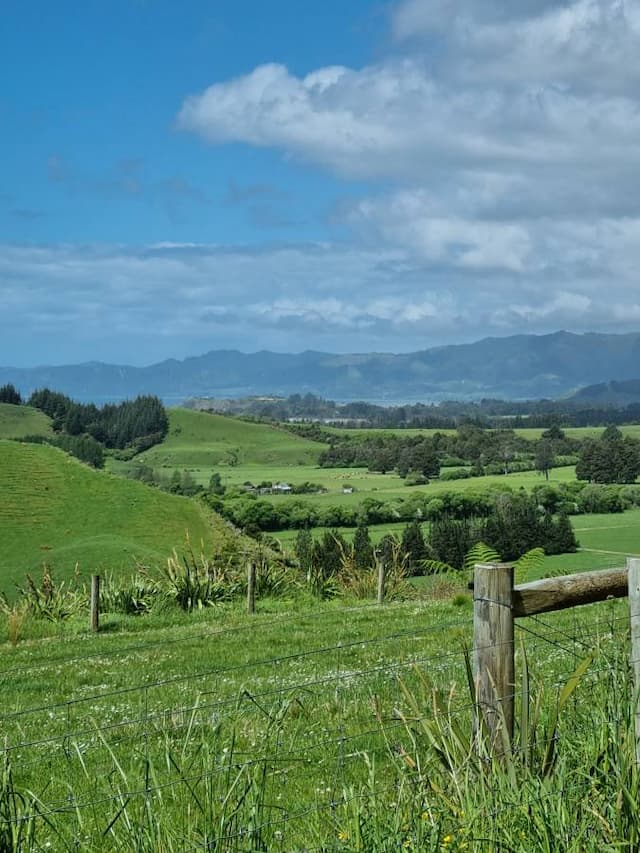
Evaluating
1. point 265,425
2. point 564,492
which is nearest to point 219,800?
point 564,492

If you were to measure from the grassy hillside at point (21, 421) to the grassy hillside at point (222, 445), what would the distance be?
40.9ft

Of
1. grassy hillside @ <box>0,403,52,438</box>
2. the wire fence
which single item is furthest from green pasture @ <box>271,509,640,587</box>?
grassy hillside @ <box>0,403,52,438</box>

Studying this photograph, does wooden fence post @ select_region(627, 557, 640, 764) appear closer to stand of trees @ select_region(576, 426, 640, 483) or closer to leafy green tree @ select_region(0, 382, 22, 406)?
stand of trees @ select_region(576, 426, 640, 483)

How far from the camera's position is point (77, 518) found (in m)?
32.9

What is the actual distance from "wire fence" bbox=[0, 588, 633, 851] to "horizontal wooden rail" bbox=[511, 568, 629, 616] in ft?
0.85

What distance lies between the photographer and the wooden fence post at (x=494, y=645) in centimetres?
438

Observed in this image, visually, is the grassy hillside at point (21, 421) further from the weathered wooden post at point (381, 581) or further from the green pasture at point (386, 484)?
the weathered wooden post at point (381, 581)

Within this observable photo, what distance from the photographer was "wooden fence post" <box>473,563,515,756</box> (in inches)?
172

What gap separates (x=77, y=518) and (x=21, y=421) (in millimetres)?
51770

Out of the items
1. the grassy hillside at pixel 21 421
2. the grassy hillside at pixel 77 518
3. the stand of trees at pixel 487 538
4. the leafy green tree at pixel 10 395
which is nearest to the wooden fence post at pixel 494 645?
the grassy hillside at pixel 77 518

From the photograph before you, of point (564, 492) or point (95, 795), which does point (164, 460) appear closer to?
point (564, 492)

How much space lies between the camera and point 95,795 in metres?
5.52

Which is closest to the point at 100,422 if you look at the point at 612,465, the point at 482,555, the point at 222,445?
the point at 222,445

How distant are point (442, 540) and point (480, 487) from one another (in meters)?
25.6
